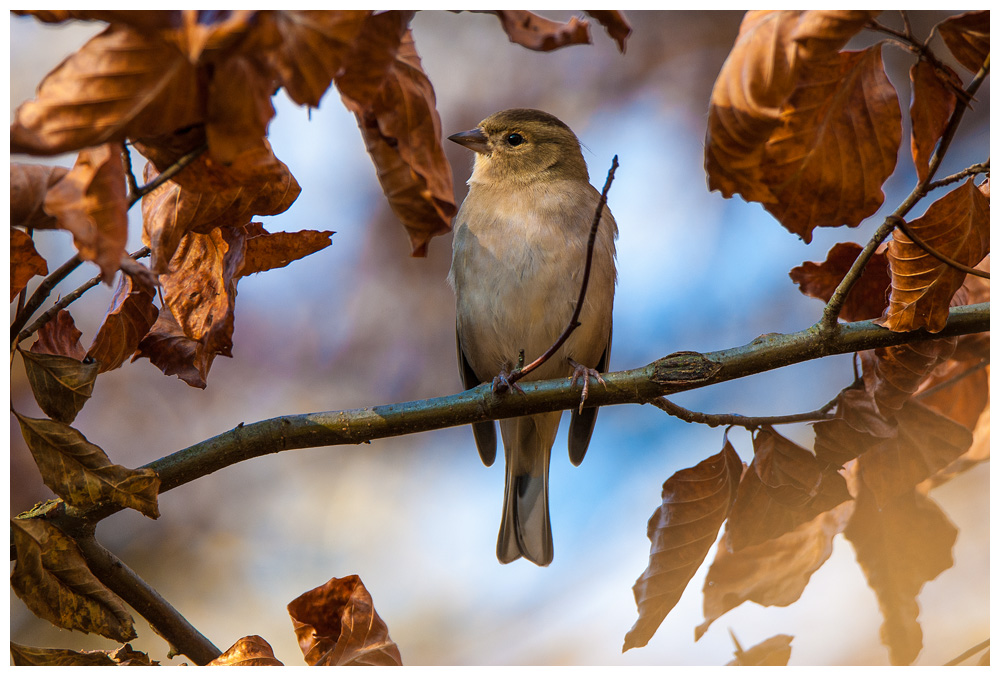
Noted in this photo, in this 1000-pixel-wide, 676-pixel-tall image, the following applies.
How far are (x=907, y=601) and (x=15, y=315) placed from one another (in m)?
2.21

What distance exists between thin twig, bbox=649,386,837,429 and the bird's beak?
241 cm

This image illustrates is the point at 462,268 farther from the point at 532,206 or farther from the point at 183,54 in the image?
the point at 183,54

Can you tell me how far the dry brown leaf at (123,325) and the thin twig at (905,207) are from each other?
159 cm

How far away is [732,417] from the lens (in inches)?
85.9

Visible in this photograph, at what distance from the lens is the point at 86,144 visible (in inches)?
43.3

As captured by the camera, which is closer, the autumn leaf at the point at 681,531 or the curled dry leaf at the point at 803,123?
the curled dry leaf at the point at 803,123

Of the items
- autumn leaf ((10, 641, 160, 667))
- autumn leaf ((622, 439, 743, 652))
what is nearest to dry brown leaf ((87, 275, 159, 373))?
autumn leaf ((10, 641, 160, 667))

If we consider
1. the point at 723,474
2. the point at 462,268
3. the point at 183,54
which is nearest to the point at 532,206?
the point at 462,268

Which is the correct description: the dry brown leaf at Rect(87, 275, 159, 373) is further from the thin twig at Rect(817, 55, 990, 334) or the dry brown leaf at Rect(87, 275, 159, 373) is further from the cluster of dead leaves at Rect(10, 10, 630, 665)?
the thin twig at Rect(817, 55, 990, 334)

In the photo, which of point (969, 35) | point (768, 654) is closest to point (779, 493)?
point (768, 654)

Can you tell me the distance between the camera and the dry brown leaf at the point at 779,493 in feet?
7.03

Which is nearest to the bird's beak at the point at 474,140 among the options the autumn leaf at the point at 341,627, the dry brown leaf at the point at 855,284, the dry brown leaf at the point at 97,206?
the dry brown leaf at the point at 855,284

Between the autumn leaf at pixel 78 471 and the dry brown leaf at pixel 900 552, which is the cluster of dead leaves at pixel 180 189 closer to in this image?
the autumn leaf at pixel 78 471

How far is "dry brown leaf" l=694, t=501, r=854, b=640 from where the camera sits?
2.07 meters
